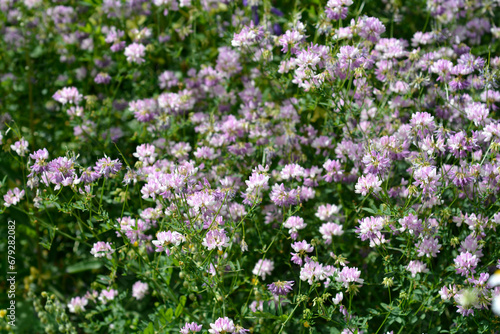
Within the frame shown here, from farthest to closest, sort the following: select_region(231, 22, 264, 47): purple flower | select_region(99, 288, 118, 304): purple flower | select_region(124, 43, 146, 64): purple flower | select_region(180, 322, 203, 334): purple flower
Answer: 1. select_region(124, 43, 146, 64): purple flower
2. select_region(99, 288, 118, 304): purple flower
3. select_region(231, 22, 264, 47): purple flower
4. select_region(180, 322, 203, 334): purple flower

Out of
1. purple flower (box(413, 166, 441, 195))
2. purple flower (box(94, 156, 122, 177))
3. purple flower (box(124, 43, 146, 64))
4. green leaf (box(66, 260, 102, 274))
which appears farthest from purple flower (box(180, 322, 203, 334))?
purple flower (box(124, 43, 146, 64))

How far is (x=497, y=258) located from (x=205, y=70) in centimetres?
176

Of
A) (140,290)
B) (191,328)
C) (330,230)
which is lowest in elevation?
(140,290)

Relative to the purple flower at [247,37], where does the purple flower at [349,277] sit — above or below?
below

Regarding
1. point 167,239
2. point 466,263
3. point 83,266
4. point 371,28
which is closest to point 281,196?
point 167,239

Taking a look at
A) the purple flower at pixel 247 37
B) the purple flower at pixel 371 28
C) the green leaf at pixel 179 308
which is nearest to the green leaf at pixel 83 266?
the green leaf at pixel 179 308

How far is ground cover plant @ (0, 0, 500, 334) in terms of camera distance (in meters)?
2.06

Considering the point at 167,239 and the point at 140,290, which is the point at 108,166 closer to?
the point at 167,239

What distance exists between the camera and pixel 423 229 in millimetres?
2076

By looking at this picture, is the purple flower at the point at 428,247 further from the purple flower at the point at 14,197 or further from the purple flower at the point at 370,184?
the purple flower at the point at 14,197

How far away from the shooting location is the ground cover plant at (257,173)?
6.75 feet

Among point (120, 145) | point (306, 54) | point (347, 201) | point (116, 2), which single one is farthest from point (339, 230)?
point (116, 2)

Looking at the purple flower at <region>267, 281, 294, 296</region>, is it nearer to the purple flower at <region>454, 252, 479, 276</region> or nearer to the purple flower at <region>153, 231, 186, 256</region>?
the purple flower at <region>153, 231, 186, 256</region>

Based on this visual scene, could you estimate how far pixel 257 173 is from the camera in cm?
210
